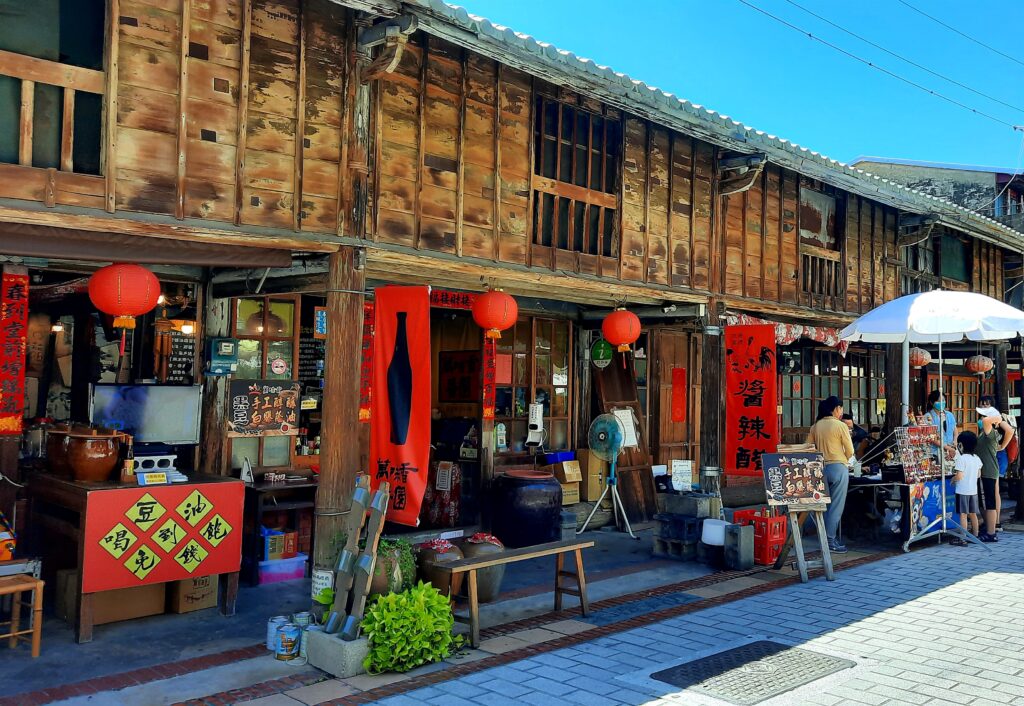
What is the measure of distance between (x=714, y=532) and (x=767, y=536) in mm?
657

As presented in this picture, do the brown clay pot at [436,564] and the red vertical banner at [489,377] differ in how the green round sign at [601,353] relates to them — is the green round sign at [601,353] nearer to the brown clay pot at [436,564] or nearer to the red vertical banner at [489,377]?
the red vertical banner at [489,377]

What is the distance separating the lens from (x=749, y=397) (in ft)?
35.2

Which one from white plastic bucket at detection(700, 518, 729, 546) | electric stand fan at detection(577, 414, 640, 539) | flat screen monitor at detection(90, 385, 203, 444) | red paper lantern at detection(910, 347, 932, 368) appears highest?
red paper lantern at detection(910, 347, 932, 368)

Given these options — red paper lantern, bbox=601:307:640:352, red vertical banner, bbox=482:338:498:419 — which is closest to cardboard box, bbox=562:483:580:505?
red vertical banner, bbox=482:338:498:419

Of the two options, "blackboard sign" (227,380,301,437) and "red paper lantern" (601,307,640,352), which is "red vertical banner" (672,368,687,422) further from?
"blackboard sign" (227,380,301,437)

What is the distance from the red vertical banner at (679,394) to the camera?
1377 cm

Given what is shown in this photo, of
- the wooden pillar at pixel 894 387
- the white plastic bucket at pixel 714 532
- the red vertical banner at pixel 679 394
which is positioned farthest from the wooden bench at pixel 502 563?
the wooden pillar at pixel 894 387

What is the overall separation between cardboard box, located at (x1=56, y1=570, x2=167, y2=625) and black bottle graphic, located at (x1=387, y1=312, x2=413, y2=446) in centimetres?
259

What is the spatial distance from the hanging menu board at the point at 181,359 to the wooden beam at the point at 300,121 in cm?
258

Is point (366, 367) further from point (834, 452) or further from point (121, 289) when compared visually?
point (834, 452)

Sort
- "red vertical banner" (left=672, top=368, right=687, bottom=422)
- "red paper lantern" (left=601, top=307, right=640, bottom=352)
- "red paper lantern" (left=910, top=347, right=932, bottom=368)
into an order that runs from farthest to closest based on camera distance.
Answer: "red paper lantern" (left=910, top=347, right=932, bottom=368) < "red vertical banner" (left=672, top=368, right=687, bottom=422) < "red paper lantern" (left=601, top=307, right=640, bottom=352)

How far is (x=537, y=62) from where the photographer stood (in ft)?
24.5

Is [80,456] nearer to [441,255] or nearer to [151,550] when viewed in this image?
[151,550]

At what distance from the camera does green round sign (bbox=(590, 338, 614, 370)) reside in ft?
40.0
